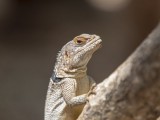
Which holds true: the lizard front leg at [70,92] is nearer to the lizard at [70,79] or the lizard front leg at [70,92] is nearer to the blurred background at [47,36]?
the lizard at [70,79]

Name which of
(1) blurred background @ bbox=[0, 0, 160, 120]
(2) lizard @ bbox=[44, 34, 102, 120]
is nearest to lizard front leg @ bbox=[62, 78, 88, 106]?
(2) lizard @ bbox=[44, 34, 102, 120]

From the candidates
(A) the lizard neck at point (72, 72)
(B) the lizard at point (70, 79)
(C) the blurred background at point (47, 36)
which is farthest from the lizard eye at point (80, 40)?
(C) the blurred background at point (47, 36)

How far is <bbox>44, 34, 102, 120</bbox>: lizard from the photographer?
4.18 metres

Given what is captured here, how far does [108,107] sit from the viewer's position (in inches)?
128

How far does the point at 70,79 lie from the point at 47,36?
8783mm

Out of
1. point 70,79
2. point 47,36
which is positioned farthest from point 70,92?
point 47,36

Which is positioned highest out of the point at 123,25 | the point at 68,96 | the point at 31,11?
the point at 31,11

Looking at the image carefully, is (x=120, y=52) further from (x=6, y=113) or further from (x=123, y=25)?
(x=6, y=113)

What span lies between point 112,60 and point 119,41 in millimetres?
824

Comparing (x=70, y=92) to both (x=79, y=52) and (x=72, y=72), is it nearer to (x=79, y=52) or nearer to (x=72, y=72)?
(x=72, y=72)

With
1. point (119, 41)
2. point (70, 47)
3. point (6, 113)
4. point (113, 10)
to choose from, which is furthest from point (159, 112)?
point (113, 10)

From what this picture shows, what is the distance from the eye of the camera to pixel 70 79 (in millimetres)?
4246

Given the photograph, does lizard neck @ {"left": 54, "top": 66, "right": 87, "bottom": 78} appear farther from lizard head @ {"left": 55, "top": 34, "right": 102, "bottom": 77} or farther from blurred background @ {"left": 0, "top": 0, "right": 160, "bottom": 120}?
blurred background @ {"left": 0, "top": 0, "right": 160, "bottom": 120}

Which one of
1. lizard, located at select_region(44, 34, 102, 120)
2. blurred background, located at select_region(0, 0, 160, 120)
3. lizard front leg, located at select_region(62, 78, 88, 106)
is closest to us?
lizard front leg, located at select_region(62, 78, 88, 106)
